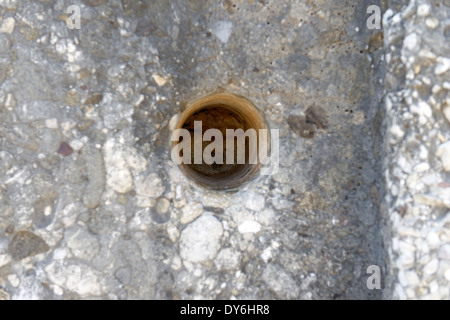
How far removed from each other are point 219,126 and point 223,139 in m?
0.10

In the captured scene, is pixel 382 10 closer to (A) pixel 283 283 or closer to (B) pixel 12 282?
(A) pixel 283 283

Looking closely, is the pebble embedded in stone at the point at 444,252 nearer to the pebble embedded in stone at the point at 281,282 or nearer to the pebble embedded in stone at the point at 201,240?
the pebble embedded in stone at the point at 281,282

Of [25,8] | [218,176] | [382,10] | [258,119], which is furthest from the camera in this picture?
[218,176]

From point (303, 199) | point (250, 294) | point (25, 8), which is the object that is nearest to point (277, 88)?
point (303, 199)

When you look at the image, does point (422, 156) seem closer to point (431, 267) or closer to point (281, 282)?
point (431, 267)

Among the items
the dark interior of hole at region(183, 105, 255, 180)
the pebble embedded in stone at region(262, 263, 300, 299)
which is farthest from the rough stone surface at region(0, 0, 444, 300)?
the dark interior of hole at region(183, 105, 255, 180)

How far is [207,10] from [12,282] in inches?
55.1

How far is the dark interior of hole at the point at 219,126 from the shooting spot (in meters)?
2.20

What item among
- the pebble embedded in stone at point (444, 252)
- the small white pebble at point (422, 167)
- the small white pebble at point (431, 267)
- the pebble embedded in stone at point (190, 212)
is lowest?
the small white pebble at point (431, 267)

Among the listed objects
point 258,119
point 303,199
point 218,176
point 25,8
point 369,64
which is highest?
point 25,8

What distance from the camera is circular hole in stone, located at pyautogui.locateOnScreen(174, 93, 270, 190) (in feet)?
6.26

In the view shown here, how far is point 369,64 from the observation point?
5.61 feet

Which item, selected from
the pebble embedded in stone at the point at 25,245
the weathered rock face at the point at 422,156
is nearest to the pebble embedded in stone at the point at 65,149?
the pebble embedded in stone at the point at 25,245

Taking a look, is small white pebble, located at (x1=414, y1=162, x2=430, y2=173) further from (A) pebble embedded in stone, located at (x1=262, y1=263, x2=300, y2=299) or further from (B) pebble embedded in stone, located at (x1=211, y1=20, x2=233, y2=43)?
(B) pebble embedded in stone, located at (x1=211, y1=20, x2=233, y2=43)
